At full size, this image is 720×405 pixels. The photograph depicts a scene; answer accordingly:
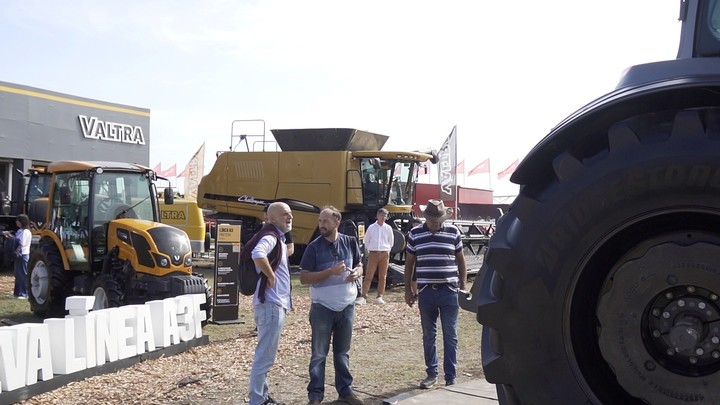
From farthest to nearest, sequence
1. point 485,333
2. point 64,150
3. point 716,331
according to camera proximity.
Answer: point 64,150 → point 485,333 → point 716,331

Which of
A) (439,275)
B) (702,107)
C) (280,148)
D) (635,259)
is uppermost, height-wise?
(280,148)

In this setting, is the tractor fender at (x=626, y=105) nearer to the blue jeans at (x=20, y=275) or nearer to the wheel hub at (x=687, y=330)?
the wheel hub at (x=687, y=330)

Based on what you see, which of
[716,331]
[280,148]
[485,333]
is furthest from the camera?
[280,148]

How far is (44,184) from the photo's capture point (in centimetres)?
→ 1509

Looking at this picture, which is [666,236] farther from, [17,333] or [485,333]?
[17,333]

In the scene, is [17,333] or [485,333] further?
[17,333]

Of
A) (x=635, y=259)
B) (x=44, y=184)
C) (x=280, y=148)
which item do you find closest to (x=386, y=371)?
(x=635, y=259)

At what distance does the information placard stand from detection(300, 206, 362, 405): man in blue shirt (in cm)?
508

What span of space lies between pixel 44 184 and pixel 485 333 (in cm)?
1416

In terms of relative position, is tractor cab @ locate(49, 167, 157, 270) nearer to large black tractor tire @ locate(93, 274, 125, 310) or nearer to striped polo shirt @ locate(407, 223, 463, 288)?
large black tractor tire @ locate(93, 274, 125, 310)

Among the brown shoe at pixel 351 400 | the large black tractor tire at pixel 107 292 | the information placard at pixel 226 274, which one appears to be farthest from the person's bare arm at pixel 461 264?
the large black tractor tire at pixel 107 292

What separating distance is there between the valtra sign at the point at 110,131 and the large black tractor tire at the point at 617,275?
2607cm

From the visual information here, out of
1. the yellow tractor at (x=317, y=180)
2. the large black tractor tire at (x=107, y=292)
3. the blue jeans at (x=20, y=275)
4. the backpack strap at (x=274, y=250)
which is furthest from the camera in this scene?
the yellow tractor at (x=317, y=180)

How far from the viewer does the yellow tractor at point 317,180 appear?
19203 mm
